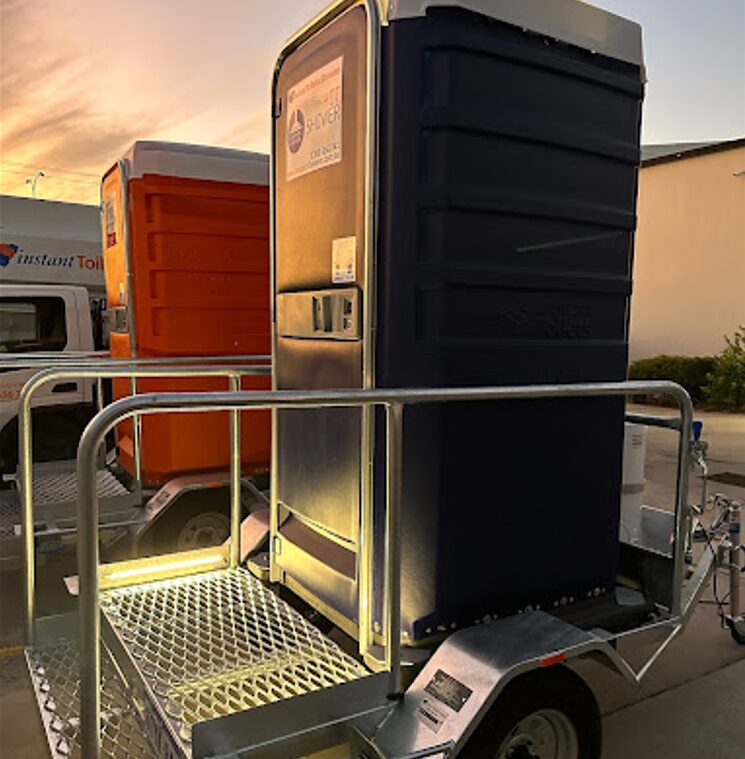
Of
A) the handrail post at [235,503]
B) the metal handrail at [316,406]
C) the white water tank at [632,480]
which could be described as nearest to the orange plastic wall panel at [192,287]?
the handrail post at [235,503]

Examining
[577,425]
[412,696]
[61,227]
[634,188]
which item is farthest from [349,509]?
[61,227]

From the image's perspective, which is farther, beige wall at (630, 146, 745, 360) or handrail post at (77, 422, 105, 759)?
beige wall at (630, 146, 745, 360)

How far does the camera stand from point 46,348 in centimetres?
632

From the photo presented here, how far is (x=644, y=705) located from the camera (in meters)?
3.22

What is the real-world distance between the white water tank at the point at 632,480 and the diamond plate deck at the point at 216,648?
1.59 meters

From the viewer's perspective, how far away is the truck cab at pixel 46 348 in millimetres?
5879

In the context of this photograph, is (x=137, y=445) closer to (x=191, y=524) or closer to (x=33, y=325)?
(x=191, y=524)

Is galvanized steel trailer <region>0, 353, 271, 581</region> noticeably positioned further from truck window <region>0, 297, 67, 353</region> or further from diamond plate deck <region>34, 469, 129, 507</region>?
truck window <region>0, 297, 67, 353</region>

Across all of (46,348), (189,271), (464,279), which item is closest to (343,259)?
(464,279)

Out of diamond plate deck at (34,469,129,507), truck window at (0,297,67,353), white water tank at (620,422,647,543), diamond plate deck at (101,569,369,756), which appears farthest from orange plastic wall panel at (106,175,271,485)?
white water tank at (620,422,647,543)

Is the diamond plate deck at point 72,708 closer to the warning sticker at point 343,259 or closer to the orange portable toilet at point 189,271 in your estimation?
the warning sticker at point 343,259

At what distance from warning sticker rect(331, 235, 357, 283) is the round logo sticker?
1.58ft

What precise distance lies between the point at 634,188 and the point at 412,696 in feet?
6.37

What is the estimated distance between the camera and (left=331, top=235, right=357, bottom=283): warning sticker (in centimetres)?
242
